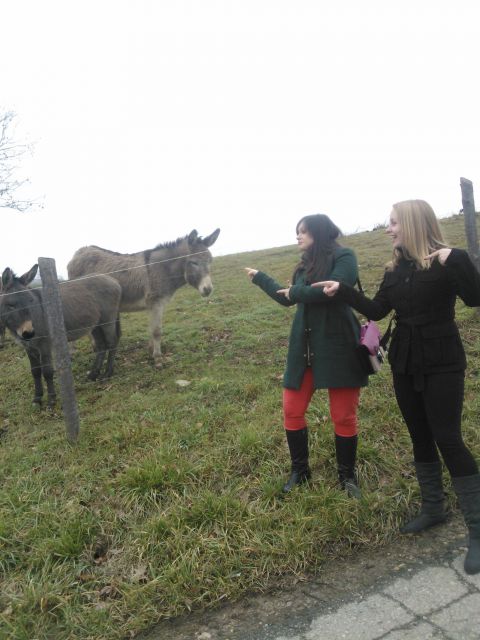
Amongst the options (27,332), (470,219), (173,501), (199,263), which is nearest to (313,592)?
(173,501)

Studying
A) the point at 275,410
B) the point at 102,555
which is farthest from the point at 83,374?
the point at 102,555

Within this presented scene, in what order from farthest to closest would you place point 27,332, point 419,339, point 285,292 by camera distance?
point 27,332 → point 285,292 → point 419,339

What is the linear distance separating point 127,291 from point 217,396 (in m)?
3.96

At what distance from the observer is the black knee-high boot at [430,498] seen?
3547 millimetres

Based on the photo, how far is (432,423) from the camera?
3201 millimetres

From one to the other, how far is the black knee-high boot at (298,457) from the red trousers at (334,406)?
64mm

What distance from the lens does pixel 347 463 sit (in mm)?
3945

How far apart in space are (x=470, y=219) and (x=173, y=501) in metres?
5.63

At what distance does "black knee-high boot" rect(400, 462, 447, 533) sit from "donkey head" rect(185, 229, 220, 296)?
5.90m

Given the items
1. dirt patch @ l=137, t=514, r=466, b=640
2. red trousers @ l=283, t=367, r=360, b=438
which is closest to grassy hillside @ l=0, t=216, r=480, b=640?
dirt patch @ l=137, t=514, r=466, b=640

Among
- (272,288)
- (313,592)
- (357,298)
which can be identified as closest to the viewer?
(313,592)

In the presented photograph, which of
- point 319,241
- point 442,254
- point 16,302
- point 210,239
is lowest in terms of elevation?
point 442,254

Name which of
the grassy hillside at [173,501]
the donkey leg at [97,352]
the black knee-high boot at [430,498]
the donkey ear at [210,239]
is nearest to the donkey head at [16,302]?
the grassy hillside at [173,501]

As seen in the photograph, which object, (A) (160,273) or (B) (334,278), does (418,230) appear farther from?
(A) (160,273)
